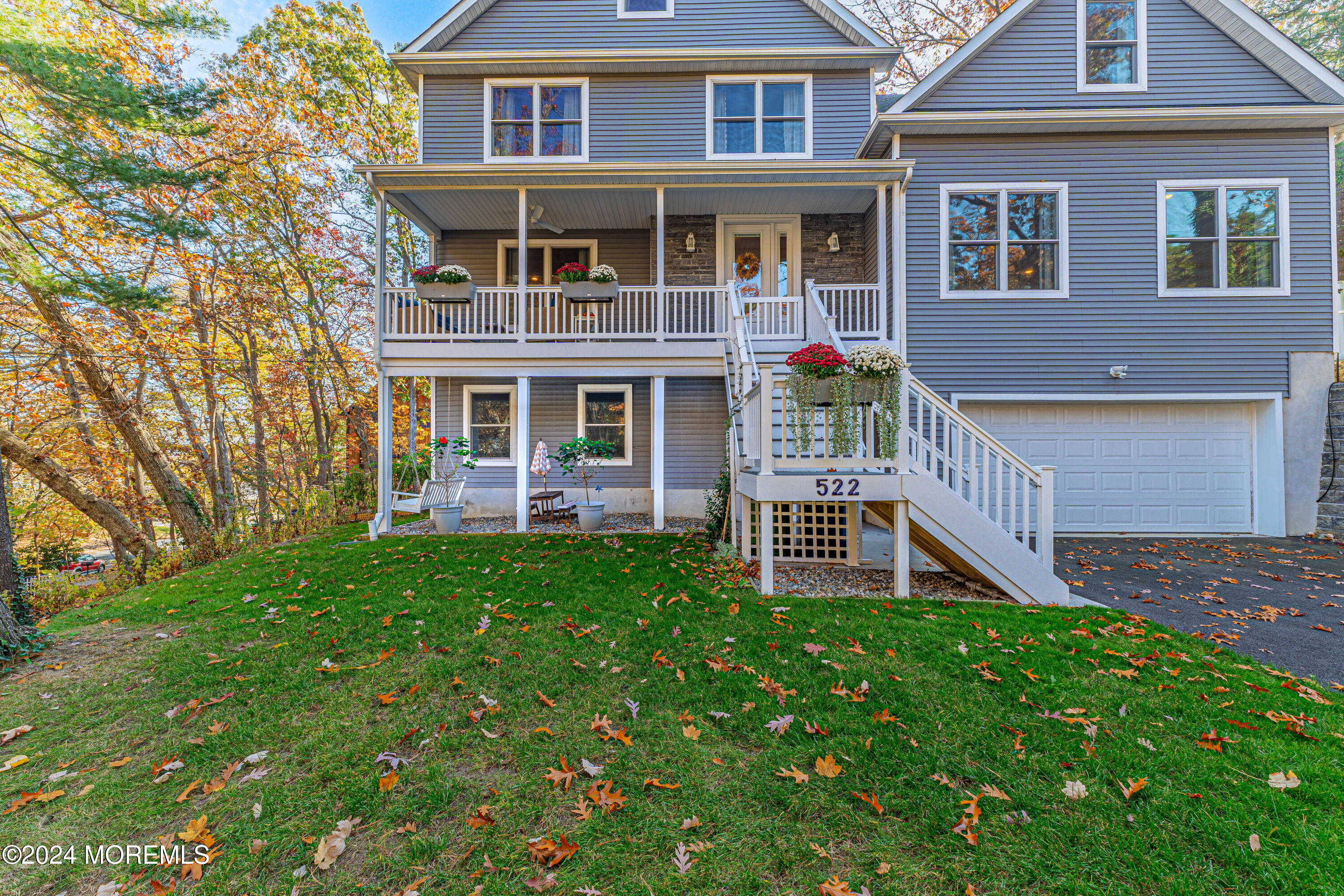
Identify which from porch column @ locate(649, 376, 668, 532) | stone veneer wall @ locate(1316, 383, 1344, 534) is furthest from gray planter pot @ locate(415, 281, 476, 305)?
stone veneer wall @ locate(1316, 383, 1344, 534)

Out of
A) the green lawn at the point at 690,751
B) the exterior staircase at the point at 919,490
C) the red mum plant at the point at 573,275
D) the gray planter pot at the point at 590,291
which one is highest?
the red mum plant at the point at 573,275

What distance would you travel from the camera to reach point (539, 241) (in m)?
11.0

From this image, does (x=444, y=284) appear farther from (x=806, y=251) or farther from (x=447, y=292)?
(x=806, y=251)

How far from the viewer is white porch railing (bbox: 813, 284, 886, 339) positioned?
8.46 meters

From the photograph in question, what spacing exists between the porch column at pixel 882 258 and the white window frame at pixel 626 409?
485 cm

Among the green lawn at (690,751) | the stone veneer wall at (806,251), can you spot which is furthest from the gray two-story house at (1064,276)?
the green lawn at (690,751)

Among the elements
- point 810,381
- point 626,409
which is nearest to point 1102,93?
point 810,381

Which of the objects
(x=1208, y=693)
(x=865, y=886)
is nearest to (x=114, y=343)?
(x=865, y=886)

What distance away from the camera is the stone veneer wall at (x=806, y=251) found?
34.3 ft

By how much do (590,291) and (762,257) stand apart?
3.98 m

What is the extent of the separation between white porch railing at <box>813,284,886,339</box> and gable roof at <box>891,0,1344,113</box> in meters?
2.90

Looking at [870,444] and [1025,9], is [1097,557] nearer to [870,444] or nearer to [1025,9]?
[870,444]

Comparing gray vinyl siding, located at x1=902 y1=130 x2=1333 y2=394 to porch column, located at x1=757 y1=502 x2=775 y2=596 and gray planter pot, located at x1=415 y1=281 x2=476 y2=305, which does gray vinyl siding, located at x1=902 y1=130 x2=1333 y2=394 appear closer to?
porch column, located at x1=757 y1=502 x2=775 y2=596

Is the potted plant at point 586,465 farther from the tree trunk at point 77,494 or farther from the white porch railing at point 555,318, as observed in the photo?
the tree trunk at point 77,494
